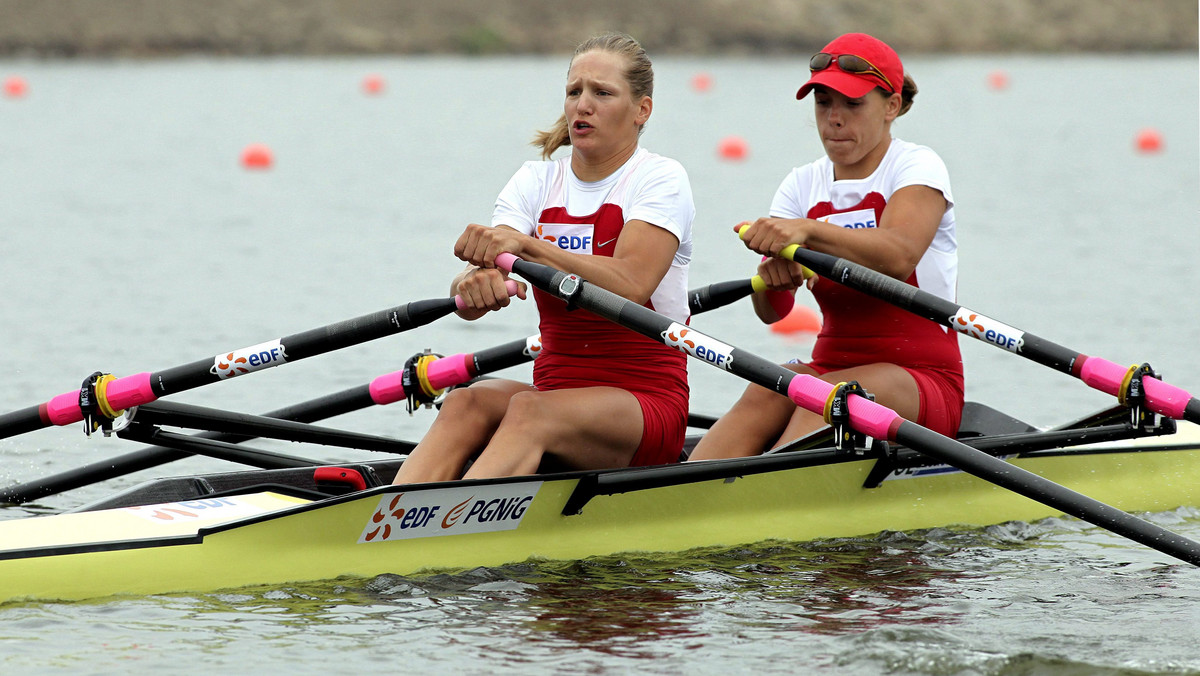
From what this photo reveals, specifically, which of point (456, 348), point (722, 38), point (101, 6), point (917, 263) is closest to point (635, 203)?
point (917, 263)

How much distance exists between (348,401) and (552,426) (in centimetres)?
155

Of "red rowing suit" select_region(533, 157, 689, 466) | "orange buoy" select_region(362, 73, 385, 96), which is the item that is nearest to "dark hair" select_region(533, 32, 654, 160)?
"red rowing suit" select_region(533, 157, 689, 466)

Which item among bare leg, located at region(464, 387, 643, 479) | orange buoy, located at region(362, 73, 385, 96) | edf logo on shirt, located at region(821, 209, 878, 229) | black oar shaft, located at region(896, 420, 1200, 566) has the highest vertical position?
orange buoy, located at region(362, 73, 385, 96)

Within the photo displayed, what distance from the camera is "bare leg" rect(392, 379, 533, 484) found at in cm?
505

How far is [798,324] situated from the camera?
11.1 meters

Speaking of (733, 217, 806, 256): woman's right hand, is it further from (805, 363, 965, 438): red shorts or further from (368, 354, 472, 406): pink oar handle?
(368, 354, 472, 406): pink oar handle

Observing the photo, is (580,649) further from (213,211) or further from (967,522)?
(213,211)

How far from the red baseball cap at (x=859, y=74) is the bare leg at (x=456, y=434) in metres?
1.61

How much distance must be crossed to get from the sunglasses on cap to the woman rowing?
30.7 inches

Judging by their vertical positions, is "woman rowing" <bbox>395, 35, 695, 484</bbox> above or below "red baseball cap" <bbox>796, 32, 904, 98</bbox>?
below

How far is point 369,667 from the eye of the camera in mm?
4320

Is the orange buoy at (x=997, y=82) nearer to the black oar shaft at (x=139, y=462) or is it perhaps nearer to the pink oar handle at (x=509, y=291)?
the black oar shaft at (x=139, y=462)

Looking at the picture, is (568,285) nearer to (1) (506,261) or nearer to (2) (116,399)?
(1) (506,261)

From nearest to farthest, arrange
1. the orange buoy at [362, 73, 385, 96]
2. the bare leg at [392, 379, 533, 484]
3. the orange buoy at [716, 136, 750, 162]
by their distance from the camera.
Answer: the bare leg at [392, 379, 533, 484] < the orange buoy at [716, 136, 750, 162] < the orange buoy at [362, 73, 385, 96]
